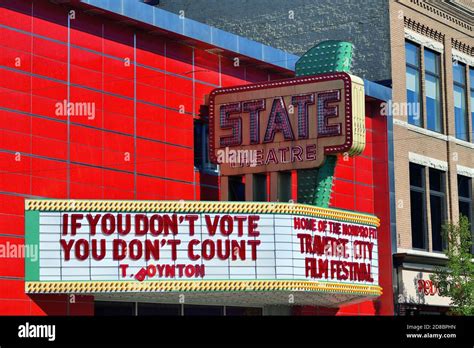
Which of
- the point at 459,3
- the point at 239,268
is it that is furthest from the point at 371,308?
the point at 459,3

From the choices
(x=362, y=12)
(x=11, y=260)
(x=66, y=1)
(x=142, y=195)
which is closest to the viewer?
(x=11, y=260)

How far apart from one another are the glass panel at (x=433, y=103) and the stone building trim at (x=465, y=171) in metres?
1.90

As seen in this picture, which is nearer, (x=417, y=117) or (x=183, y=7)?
(x=417, y=117)

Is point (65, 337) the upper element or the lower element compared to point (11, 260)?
lower

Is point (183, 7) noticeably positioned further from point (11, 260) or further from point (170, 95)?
point (11, 260)

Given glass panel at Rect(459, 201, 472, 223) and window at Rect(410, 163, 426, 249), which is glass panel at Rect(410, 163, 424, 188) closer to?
window at Rect(410, 163, 426, 249)

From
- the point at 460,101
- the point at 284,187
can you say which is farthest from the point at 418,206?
the point at 284,187

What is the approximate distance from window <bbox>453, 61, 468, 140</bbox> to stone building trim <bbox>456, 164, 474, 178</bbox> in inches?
49.8

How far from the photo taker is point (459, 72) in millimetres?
47875

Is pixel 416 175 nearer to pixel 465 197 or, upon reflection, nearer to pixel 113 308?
pixel 465 197

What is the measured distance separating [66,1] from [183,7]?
62.2 feet

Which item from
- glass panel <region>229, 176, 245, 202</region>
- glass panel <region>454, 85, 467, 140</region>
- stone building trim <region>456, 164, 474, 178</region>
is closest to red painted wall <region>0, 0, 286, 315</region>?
glass panel <region>229, 176, 245, 202</region>

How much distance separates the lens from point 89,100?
30938 mm

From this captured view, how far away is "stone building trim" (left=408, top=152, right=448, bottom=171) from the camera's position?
43.7 m
